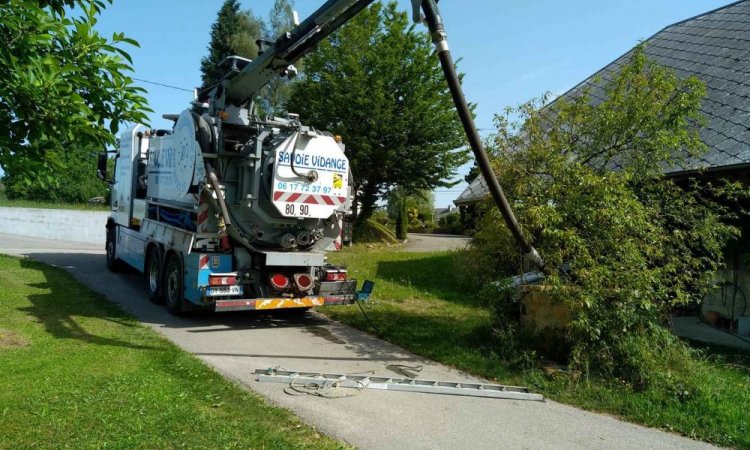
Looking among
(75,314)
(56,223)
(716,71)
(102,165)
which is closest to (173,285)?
(75,314)

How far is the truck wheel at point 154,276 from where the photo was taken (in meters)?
10.2

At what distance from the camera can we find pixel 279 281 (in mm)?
8641

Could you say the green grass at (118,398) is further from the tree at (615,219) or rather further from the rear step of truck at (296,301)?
the tree at (615,219)

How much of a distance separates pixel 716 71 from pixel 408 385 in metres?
9.94

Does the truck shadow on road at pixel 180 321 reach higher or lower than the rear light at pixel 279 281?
lower

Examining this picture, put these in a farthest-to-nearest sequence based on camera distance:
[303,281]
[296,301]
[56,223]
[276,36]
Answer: [276,36]
[56,223]
[303,281]
[296,301]

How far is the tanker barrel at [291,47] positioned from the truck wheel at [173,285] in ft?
9.59

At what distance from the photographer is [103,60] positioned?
4.93 meters

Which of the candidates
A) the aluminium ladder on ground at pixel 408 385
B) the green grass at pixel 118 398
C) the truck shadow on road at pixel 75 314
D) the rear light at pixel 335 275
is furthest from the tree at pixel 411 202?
the aluminium ladder on ground at pixel 408 385

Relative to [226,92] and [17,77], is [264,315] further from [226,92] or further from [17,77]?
[17,77]

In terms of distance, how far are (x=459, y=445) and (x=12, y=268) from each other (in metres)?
13.0

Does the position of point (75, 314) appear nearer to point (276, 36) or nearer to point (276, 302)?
point (276, 302)

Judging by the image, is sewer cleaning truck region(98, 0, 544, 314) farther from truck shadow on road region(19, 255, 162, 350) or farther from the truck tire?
the truck tire

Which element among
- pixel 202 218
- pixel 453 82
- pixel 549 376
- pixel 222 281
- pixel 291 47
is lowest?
pixel 549 376
